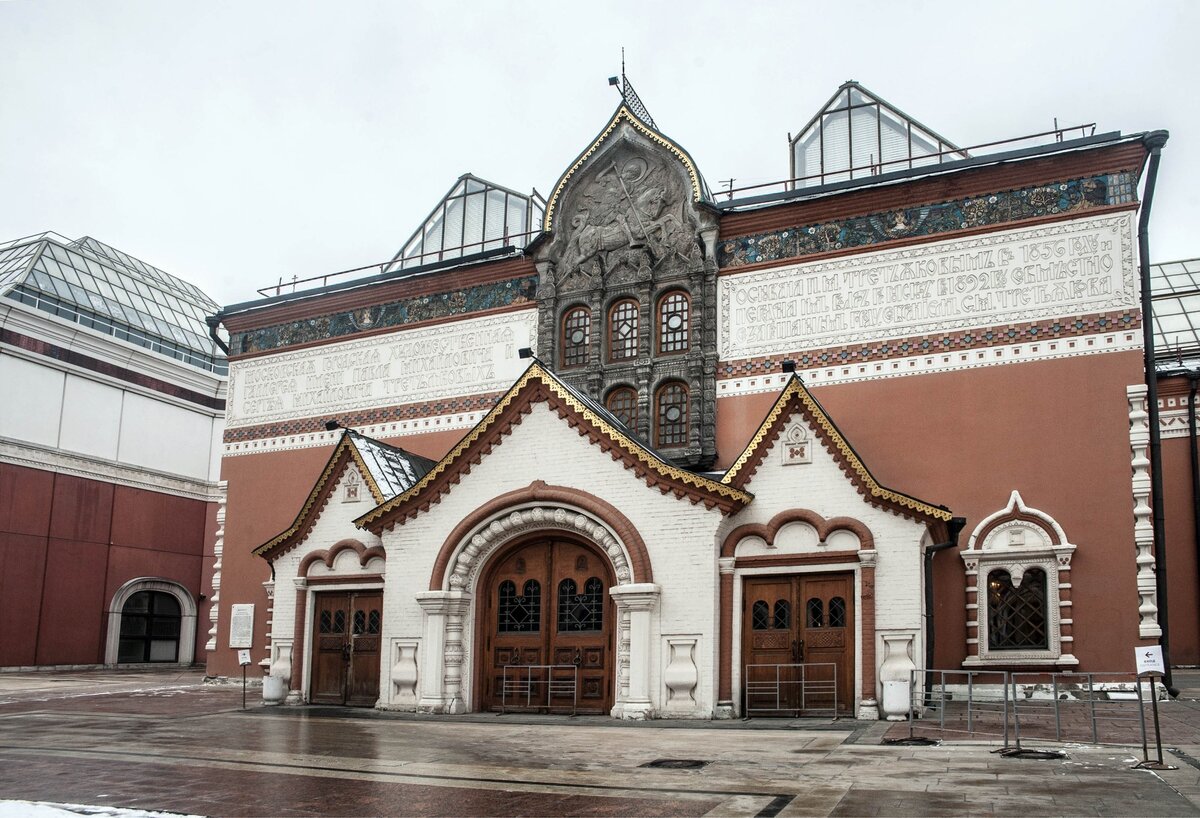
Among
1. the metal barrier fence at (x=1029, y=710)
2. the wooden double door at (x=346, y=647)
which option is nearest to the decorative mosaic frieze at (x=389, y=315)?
the wooden double door at (x=346, y=647)

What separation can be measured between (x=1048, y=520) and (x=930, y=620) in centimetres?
339

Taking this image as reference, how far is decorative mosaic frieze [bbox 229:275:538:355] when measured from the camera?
93.1ft

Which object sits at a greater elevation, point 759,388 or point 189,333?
point 189,333

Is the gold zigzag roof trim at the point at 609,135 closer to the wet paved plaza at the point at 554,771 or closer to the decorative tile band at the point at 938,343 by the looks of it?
the decorative tile band at the point at 938,343

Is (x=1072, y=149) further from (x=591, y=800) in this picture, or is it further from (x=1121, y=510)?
(x=591, y=800)

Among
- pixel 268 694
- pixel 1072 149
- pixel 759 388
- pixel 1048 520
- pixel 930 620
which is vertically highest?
pixel 1072 149

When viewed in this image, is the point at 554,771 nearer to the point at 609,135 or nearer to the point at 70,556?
the point at 609,135

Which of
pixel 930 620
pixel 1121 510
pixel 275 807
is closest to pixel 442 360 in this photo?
pixel 930 620

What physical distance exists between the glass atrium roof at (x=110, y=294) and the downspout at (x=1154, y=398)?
33809 mm

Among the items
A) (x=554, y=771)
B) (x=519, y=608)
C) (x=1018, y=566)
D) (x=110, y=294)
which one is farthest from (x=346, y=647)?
(x=110, y=294)

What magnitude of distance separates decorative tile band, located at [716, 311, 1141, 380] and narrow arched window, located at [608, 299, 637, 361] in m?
2.40

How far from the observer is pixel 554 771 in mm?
12898

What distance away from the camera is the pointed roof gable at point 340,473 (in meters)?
24.1

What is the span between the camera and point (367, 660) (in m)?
23.3
